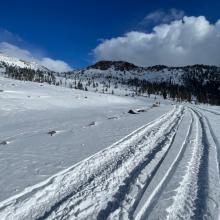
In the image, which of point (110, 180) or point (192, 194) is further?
point (110, 180)

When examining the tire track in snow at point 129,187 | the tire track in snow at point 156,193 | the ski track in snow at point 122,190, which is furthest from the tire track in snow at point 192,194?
the tire track in snow at point 129,187

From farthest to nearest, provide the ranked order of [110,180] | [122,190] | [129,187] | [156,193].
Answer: [110,180]
[129,187]
[122,190]
[156,193]

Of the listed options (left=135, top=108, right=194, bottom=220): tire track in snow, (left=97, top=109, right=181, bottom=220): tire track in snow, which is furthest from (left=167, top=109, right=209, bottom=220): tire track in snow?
(left=97, top=109, right=181, bottom=220): tire track in snow

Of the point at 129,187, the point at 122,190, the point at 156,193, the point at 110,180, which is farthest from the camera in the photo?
the point at 110,180

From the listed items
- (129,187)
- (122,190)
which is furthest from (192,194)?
(122,190)

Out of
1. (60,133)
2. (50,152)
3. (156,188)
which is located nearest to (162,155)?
(156,188)

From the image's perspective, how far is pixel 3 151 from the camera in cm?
907

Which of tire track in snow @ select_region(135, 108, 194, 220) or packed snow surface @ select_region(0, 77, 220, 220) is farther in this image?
packed snow surface @ select_region(0, 77, 220, 220)

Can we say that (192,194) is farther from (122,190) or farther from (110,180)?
(110,180)

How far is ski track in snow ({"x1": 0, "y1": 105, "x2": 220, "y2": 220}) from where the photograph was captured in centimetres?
453

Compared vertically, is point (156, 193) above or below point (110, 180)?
above

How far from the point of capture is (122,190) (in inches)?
214

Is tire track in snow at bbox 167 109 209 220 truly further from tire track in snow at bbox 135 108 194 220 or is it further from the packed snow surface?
tire track in snow at bbox 135 108 194 220

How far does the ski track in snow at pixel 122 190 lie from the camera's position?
178 inches
